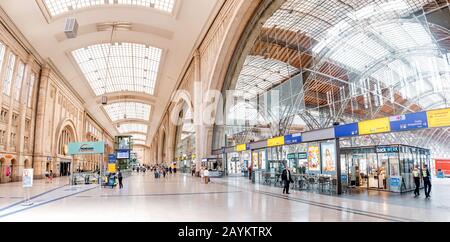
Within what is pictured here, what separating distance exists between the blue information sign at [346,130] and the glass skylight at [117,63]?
91.9 ft

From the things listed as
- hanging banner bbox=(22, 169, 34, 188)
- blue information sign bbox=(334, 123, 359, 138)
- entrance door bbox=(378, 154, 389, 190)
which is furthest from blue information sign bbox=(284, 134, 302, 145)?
hanging banner bbox=(22, 169, 34, 188)

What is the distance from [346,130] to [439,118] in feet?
12.4

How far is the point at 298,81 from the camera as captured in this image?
65.2ft

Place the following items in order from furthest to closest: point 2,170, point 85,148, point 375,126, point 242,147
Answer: point 2,170
point 242,147
point 85,148
point 375,126

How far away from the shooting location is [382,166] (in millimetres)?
15453

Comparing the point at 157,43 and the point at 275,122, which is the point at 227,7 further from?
the point at 157,43

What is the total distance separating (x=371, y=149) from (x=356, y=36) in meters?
6.06

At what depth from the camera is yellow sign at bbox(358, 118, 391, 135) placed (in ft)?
36.7

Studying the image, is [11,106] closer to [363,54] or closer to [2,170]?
[2,170]

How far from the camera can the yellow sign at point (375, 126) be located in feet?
36.7

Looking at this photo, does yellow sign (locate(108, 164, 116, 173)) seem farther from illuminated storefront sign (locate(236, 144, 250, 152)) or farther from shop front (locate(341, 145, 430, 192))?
shop front (locate(341, 145, 430, 192))

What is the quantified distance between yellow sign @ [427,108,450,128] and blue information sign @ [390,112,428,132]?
0.16 meters

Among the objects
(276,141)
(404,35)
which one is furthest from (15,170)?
(404,35)
